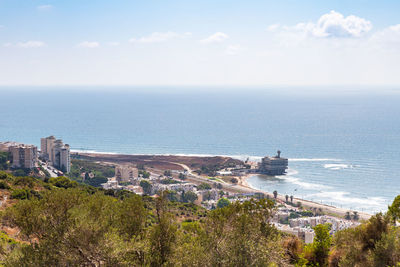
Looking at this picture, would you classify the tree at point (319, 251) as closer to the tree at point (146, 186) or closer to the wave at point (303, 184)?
the tree at point (146, 186)

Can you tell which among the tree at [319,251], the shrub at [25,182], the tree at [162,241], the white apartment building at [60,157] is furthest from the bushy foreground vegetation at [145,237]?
the white apartment building at [60,157]

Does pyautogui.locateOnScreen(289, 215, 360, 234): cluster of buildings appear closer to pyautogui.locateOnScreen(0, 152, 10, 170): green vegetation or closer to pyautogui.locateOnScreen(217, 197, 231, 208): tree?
pyautogui.locateOnScreen(217, 197, 231, 208): tree

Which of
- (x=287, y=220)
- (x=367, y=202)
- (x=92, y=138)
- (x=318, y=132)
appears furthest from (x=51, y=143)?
(x=318, y=132)

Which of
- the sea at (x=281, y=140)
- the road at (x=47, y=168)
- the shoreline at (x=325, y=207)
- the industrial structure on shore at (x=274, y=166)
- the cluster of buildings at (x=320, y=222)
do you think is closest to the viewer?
the cluster of buildings at (x=320, y=222)

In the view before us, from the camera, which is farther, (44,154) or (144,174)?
(44,154)

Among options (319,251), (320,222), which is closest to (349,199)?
(320,222)

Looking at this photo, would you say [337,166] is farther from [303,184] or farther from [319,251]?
[319,251]
